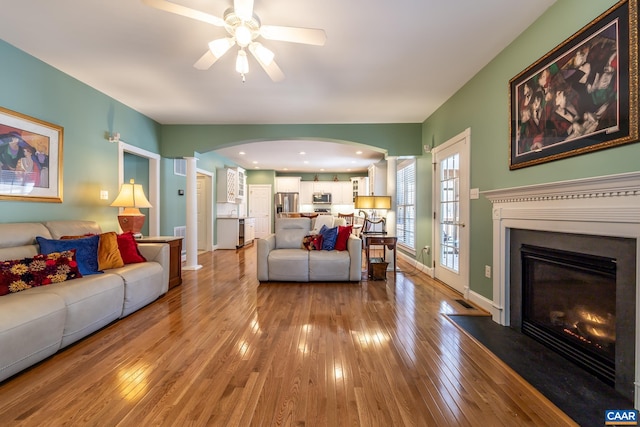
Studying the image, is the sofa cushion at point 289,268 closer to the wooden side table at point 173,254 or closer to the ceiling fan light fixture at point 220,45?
the wooden side table at point 173,254

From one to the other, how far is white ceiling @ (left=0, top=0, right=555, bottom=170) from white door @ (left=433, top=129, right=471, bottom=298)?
0.77m

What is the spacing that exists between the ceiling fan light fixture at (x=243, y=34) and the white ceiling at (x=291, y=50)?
0.20 meters

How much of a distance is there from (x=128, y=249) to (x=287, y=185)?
6.92 metres

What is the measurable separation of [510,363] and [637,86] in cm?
180

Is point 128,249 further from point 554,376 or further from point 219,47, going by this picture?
point 554,376

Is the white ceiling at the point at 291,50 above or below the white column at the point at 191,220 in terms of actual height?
above

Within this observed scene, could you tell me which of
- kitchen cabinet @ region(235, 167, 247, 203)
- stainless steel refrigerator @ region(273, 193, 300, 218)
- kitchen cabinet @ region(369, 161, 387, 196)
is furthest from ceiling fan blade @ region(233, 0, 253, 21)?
stainless steel refrigerator @ region(273, 193, 300, 218)

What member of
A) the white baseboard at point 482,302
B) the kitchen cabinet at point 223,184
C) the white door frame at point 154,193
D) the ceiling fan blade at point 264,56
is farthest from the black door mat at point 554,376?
the kitchen cabinet at point 223,184

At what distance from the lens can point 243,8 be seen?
184cm

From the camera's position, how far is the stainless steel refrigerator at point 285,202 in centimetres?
955

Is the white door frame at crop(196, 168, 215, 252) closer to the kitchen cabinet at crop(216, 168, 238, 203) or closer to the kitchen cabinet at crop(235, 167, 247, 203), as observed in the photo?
the kitchen cabinet at crop(216, 168, 238, 203)

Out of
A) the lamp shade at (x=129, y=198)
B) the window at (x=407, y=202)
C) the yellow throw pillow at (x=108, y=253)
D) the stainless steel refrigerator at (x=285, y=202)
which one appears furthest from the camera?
the stainless steel refrigerator at (x=285, y=202)

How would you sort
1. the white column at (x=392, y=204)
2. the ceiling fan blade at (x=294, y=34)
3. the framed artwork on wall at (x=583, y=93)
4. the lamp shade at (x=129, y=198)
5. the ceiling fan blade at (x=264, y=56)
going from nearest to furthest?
the framed artwork on wall at (x=583, y=93) < the ceiling fan blade at (x=294, y=34) < the ceiling fan blade at (x=264, y=56) < the lamp shade at (x=129, y=198) < the white column at (x=392, y=204)

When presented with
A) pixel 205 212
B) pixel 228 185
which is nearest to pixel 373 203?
pixel 228 185
